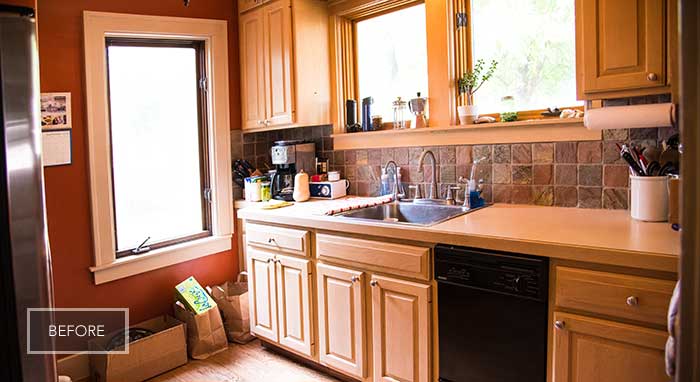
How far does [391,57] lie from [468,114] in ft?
2.54

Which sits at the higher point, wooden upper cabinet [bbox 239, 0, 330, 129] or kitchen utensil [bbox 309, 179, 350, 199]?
wooden upper cabinet [bbox 239, 0, 330, 129]

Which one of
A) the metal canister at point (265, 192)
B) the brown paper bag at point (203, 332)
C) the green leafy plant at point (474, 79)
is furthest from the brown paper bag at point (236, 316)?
the green leafy plant at point (474, 79)

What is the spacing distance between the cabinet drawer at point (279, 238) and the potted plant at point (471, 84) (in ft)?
3.57

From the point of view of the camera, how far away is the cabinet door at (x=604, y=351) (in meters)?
1.46

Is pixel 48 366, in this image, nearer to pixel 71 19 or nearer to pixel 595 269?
pixel 595 269

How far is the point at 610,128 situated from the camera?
1958 mm

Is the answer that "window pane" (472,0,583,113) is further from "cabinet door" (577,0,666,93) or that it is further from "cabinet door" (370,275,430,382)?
"cabinet door" (370,275,430,382)

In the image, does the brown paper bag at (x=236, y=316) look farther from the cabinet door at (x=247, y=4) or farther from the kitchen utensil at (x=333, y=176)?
the cabinet door at (x=247, y=4)

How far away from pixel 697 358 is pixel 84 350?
9.59ft

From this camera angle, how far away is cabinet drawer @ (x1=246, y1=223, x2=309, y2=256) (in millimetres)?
2470

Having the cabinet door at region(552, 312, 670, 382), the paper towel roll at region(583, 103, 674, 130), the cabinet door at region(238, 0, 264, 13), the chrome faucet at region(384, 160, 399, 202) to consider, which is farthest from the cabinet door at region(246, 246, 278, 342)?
the paper towel roll at region(583, 103, 674, 130)

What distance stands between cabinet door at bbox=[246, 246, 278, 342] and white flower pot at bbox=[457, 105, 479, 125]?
134 cm

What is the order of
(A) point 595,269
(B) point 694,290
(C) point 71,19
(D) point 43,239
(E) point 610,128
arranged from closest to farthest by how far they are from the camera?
1. (B) point 694,290
2. (D) point 43,239
3. (A) point 595,269
4. (E) point 610,128
5. (C) point 71,19

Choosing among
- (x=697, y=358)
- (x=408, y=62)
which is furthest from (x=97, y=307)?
(x=697, y=358)
